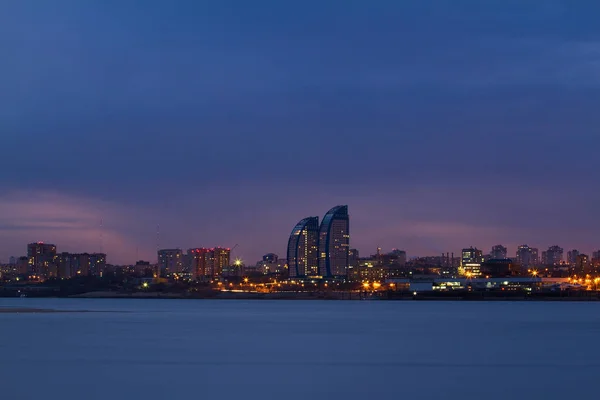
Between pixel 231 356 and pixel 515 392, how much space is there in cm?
1807

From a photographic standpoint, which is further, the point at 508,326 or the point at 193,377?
the point at 508,326

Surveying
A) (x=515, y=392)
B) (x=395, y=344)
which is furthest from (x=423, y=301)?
(x=515, y=392)

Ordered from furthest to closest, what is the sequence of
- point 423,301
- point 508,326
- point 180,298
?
point 180,298 < point 423,301 < point 508,326

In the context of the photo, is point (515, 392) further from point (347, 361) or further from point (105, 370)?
point (105, 370)

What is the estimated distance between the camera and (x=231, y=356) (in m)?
48.9

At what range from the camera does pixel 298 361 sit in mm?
46281

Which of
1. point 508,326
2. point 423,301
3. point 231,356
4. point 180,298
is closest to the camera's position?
point 231,356

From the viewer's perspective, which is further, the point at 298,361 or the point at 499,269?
the point at 499,269

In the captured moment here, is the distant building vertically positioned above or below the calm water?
above

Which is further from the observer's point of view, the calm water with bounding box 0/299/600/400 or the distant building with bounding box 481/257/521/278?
the distant building with bounding box 481/257/521/278

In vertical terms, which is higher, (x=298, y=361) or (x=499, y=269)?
(x=499, y=269)

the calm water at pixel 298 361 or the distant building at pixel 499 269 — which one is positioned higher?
the distant building at pixel 499 269

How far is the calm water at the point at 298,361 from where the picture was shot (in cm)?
3591

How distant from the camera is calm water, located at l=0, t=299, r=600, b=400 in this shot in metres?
35.9
